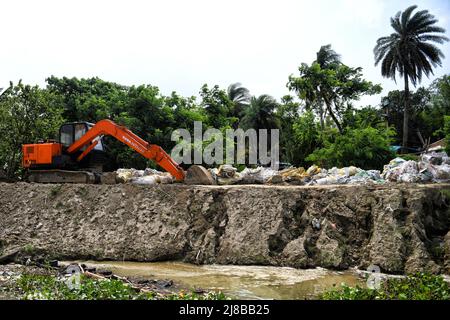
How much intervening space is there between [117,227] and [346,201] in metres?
6.39

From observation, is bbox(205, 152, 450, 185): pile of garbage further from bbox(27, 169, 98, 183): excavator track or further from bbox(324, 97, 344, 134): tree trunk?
bbox(324, 97, 344, 134): tree trunk

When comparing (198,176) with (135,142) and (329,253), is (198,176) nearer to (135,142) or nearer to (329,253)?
(135,142)

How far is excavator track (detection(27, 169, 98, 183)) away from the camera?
14.2 meters

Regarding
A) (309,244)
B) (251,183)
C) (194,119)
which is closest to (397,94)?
(194,119)

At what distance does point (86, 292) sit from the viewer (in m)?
6.86

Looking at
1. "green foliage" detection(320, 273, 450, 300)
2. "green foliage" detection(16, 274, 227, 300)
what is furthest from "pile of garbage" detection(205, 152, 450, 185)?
"green foliage" detection(16, 274, 227, 300)

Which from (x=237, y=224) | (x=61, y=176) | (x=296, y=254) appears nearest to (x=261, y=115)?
(x=61, y=176)

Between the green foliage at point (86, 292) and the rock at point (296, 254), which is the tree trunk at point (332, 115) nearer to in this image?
the rock at point (296, 254)

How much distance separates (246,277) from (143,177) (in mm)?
5824

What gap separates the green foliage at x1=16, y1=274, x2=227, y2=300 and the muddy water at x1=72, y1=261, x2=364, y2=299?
5.54ft

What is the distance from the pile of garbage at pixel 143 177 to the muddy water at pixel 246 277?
10.3ft

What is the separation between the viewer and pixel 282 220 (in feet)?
37.2
